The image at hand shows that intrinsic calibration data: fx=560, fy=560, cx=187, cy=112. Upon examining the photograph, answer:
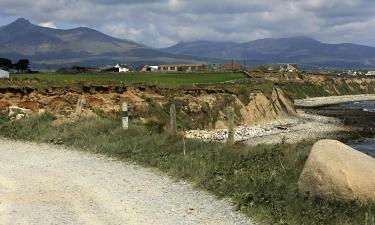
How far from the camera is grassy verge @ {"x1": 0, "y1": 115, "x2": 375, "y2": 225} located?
1026cm

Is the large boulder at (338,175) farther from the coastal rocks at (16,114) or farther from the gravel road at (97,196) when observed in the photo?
the coastal rocks at (16,114)

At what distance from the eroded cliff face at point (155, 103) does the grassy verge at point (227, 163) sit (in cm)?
1334

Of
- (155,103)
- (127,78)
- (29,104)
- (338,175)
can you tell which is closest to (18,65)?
(127,78)

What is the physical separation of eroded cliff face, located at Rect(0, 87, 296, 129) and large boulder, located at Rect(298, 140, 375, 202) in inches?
940

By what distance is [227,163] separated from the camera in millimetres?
14586

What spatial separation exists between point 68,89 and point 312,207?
37213mm

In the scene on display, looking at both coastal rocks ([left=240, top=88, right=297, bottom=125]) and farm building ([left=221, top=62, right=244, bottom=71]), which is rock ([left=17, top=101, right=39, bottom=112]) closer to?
coastal rocks ([left=240, top=88, right=297, bottom=125])

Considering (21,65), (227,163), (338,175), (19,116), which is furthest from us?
(21,65)

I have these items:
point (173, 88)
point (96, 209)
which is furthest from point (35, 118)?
point (173, 88)

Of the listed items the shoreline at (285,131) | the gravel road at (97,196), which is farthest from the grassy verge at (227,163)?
the shoreline at (285,131)

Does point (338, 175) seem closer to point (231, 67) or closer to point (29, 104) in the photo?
point (29, 104)

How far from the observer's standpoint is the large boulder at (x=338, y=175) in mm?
10391

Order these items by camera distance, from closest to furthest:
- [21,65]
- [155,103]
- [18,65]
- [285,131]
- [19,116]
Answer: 1. [19,116]
2. [155,103]
3. [285,131]
4. [21,65]
5. [18,65]

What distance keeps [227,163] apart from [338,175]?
14.9ft
